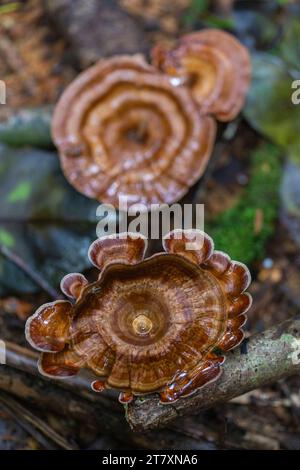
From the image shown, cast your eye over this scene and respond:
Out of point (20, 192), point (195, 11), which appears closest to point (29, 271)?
point (20, 192)

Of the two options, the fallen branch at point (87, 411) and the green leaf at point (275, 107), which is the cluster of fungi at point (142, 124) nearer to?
the green leaf at point (275, 107)

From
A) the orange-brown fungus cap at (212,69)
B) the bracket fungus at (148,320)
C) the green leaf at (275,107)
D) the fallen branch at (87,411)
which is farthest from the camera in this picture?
the green leaf at (275,107)

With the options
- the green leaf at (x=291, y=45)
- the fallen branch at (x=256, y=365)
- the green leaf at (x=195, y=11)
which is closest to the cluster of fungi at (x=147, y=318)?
the fallen branch at (x=256, y=365)

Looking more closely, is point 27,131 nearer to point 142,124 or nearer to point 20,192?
point 20,192

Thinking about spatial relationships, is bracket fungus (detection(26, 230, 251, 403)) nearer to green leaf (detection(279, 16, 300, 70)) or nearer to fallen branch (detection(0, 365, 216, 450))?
fallen branch (detection(0, 365, 216, 450))

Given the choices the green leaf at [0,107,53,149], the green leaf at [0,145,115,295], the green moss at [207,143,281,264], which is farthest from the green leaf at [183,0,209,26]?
the green leaf at [0,145,115,295]

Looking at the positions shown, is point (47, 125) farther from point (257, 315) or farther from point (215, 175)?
point (257, 315)

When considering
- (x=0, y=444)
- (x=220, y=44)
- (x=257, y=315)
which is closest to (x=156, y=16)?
(x=220, y=44)
